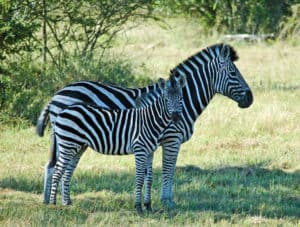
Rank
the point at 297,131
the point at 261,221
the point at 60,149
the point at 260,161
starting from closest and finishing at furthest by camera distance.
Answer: the point at 261,221 < the point at 60,149 < the point at 260,161 < the point at 297,131

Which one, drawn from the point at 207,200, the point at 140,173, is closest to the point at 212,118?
the point at 207,200

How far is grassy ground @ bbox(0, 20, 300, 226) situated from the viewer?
8438 mm

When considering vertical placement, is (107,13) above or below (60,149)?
above

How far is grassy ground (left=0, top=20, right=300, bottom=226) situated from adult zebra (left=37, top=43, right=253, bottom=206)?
0.70m

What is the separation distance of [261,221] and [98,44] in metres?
10.9

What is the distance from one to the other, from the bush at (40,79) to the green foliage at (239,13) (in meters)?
12.3

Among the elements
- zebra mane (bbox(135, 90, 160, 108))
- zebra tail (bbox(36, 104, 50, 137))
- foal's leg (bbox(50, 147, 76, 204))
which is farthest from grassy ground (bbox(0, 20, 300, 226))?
zebra mane (bbox(135, 90, 160, 108))

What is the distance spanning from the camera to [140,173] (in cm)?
879

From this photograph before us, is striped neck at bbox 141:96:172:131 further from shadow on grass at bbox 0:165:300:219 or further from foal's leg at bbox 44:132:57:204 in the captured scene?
foal's leg at bbox 44:132:57:204

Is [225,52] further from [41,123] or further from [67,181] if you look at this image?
[67,181]

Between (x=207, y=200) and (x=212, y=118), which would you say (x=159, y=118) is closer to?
(x=207, y=200)

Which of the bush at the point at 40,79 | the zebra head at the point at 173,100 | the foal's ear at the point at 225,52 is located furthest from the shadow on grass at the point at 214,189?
the bush at the point at 40,79

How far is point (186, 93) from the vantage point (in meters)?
10.0

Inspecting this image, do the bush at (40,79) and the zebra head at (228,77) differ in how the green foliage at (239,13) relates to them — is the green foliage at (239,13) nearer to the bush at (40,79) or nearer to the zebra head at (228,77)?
the bush at (40,79)
